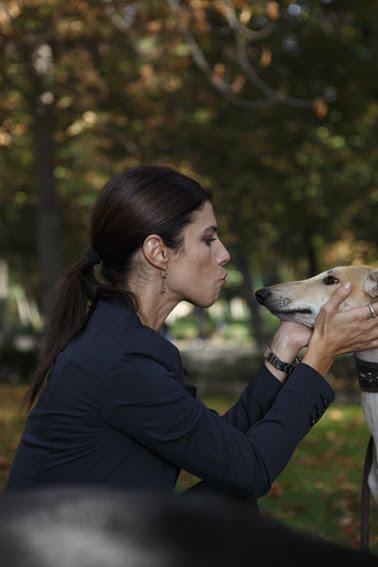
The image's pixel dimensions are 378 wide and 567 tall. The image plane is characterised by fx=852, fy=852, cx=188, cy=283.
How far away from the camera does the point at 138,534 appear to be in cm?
84

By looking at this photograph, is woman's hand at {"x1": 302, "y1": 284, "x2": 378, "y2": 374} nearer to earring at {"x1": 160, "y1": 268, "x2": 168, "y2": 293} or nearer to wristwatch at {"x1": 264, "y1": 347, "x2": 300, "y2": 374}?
wristwatch at {"x1": 264, "y1": 347, "x2": 300, "y2": 374}

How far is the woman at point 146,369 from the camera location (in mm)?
2527

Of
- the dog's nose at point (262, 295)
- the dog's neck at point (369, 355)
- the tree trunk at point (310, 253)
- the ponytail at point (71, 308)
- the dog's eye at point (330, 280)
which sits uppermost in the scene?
the ponytail at point (71, 308)

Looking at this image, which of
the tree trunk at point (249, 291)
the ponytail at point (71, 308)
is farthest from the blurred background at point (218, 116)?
the ponytail at point (71, 308)

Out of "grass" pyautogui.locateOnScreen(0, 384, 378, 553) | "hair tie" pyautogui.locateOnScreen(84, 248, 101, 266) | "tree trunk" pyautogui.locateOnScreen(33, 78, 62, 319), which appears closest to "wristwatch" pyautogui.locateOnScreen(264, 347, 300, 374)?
"hair tie" pyautogui.locateOnScreen(84, 248, 101, 266)

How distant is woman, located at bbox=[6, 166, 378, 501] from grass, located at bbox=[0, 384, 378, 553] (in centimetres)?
296

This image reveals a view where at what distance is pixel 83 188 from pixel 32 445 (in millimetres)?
17948

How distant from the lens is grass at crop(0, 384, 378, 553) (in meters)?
6.45

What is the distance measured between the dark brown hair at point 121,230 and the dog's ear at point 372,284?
1008 mm

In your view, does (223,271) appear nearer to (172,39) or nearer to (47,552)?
(47,552)

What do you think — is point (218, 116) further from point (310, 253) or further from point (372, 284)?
point (372, 284)

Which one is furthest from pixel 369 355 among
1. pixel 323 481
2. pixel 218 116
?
pixel 218 116

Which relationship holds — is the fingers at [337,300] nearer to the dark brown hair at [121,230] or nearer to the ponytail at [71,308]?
the dark brown hair at [121,230]

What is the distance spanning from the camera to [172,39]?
12516mm
